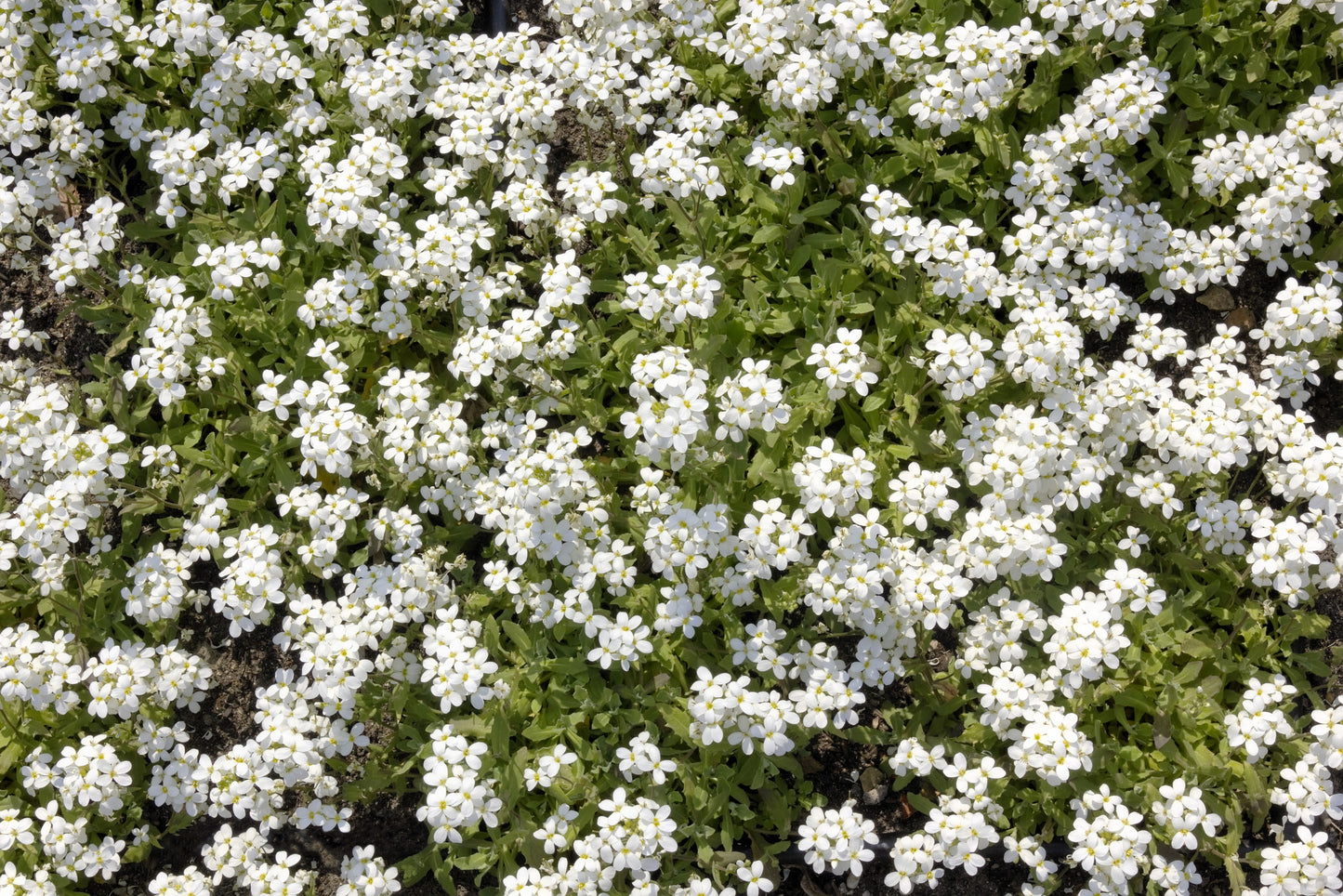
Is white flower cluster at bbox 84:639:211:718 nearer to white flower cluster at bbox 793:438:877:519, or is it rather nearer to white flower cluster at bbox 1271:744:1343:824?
white flower cluster at bbox 793:438:877:519

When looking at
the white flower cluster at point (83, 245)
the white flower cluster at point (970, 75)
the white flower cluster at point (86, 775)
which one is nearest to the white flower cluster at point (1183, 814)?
the white flower cluster at point (970, 75)

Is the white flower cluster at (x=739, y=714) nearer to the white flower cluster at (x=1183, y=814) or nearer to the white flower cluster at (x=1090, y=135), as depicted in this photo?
the white flower cluster at (x=1183, y=814)

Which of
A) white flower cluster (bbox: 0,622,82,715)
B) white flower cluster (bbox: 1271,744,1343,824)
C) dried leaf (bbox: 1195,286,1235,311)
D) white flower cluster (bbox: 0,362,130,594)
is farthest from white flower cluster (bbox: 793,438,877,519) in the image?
white flower cluster (bbox: 0,622,82,715)

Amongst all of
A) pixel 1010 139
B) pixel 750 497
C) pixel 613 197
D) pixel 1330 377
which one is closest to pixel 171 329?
pixel 613 197

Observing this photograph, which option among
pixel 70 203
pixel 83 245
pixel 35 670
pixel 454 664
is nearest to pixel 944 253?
pixel 454 664

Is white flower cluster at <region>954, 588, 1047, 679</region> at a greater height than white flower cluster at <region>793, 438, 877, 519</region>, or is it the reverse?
white flower cluster at <region>793, 438, 877, 519</region>
